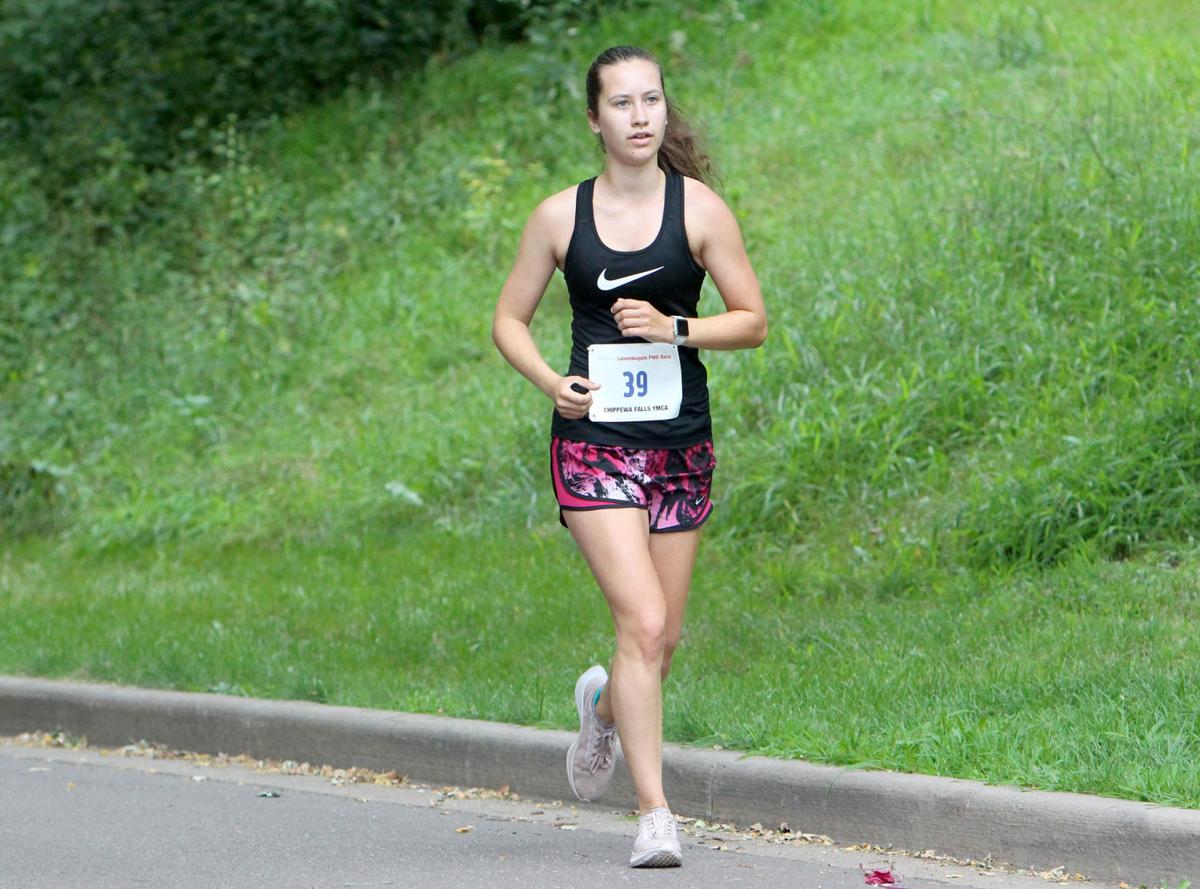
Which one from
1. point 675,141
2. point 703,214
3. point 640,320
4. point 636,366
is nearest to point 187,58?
point 675,141

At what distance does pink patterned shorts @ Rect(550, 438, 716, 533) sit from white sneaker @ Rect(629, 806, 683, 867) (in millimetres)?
767

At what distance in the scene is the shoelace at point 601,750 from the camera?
16.5 feet

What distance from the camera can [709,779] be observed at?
5.21 m

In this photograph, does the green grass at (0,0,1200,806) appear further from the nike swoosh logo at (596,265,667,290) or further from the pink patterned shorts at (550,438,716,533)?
the nike swoosh logo at (596,265,667,290)

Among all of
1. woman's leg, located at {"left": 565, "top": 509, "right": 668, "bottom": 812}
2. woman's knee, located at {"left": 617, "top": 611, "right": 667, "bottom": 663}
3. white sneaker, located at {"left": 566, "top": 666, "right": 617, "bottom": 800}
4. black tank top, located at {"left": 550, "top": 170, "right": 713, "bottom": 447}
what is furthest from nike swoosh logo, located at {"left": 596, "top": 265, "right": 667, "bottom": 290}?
white sneaker, located at {"left": 566, "top": 666, "right": 617, "bottom": 800}

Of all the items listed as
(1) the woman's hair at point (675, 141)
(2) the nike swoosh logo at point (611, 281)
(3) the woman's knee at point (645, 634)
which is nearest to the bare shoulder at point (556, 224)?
(2) the nike swoosh logo at point (611, 281)

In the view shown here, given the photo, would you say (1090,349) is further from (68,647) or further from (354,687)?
(68,647)

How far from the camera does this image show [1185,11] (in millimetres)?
13594

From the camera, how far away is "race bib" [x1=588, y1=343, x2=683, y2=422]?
4.64 m

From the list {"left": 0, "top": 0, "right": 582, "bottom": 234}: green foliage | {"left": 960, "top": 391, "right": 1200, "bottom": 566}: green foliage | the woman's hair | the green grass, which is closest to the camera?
the woman's hair

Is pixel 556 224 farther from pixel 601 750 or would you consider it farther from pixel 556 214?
pixel 601 750

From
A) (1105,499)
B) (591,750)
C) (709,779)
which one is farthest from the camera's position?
(1105,499)

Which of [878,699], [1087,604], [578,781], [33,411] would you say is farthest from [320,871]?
[33,411]

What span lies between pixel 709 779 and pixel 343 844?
1097 millimetres
